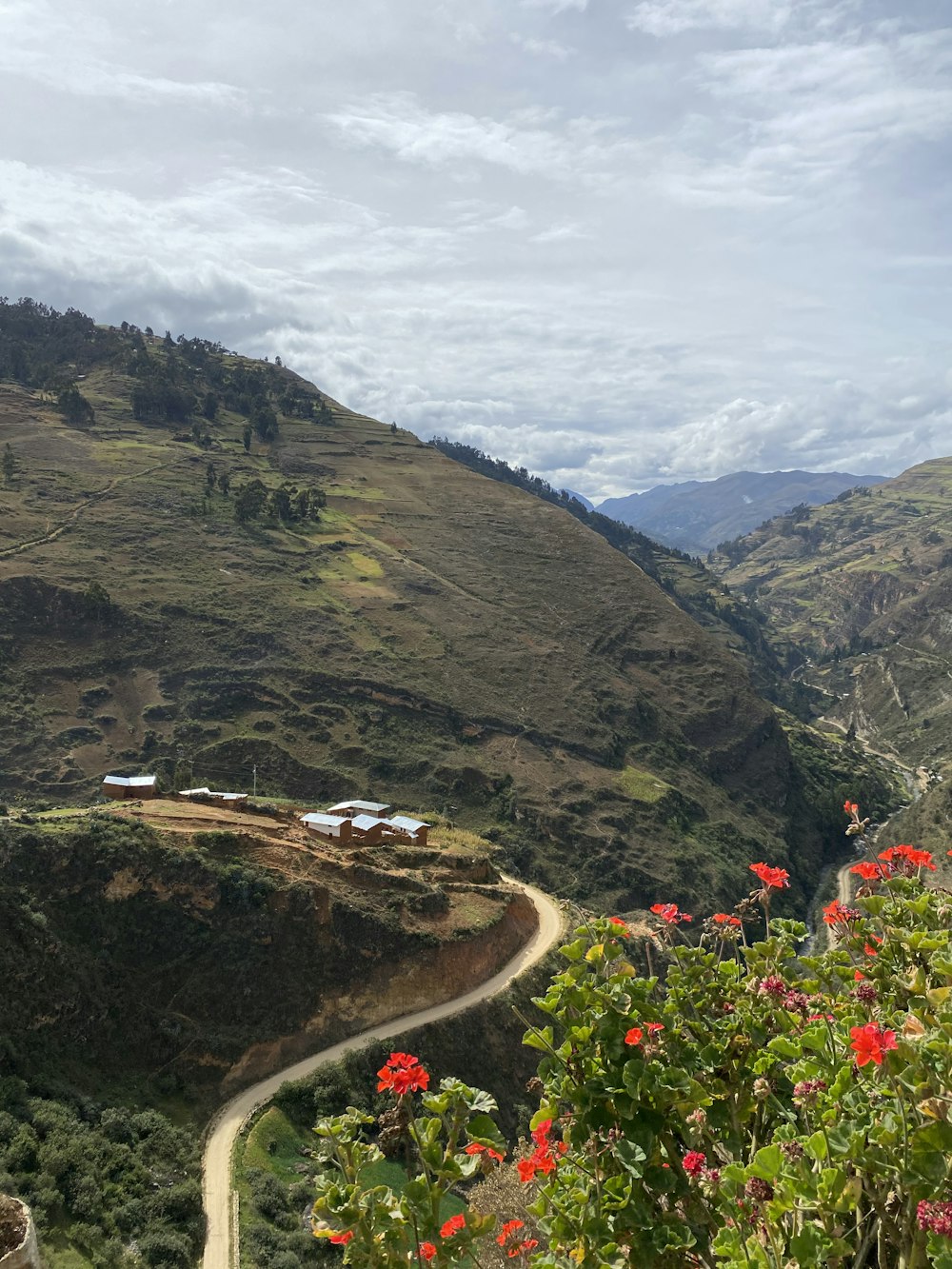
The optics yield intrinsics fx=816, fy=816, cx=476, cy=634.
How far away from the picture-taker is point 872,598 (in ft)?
567

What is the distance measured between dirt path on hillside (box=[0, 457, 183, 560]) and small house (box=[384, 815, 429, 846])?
40998 millimetres

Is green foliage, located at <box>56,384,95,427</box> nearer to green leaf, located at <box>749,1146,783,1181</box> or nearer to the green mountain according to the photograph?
the green mountain

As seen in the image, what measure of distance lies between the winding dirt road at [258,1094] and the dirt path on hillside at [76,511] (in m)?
49.0

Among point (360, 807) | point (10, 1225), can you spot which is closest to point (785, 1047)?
point (10, 1225)

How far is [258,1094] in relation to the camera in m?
25.0

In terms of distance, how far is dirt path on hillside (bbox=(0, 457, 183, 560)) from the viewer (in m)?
62.4

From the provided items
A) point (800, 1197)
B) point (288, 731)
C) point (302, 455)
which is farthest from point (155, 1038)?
point (302, 455)

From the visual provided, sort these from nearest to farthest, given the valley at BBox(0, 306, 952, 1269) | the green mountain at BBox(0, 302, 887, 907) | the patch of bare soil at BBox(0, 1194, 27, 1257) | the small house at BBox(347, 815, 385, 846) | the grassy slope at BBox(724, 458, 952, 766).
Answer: the patch of bare soil at BBox(0, 1194, 27, 1257), the valley at BBox(0, 306, 952, 1269), the small house at BBox(347, 815, 385, 846), the green mountain at BBox(0, 302, 887, 907), the grassy slope at BBox(724, 458, 952, 766)

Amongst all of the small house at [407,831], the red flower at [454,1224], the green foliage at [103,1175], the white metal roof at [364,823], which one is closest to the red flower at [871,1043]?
the red flower at [454,1224]

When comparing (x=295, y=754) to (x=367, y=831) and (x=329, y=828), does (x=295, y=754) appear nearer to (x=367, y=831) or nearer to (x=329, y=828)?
(x=329, y=828)

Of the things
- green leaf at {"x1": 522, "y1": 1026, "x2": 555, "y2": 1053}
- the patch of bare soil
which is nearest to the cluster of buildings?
the patch of bare soil

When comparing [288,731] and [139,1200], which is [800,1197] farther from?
[288,731]

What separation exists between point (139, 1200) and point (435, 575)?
64068 millimetres

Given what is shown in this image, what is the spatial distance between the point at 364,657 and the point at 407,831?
1108 inches
